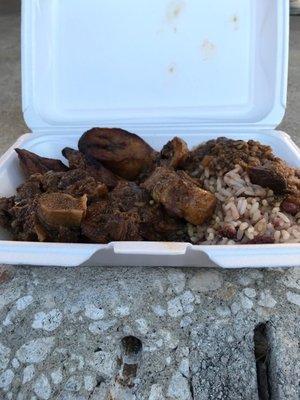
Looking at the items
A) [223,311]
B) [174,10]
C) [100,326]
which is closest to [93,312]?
[100,326]

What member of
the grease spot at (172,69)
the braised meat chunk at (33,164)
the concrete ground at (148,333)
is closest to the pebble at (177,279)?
the concrete ground at (148,333)

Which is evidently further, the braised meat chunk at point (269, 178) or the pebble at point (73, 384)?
the braised meat chunk at point (269, 178)

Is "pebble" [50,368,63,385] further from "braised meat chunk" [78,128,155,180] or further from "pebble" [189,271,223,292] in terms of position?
"braised meat chunk" [78,128,155,180]

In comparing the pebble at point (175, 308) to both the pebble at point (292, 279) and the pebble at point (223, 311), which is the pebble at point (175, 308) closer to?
the pebble at point (223, 311)

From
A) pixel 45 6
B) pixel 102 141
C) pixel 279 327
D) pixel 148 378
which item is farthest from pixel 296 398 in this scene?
pixel 45 6

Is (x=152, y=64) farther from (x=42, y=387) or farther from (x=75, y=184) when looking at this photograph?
(x=42, y=387)

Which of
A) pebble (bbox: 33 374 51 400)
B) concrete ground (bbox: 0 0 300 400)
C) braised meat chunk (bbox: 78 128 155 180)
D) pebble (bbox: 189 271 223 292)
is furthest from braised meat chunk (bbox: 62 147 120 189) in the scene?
pebble (bbox: 33 374 51 400)

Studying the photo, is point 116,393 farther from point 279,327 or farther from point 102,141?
point 102,141
